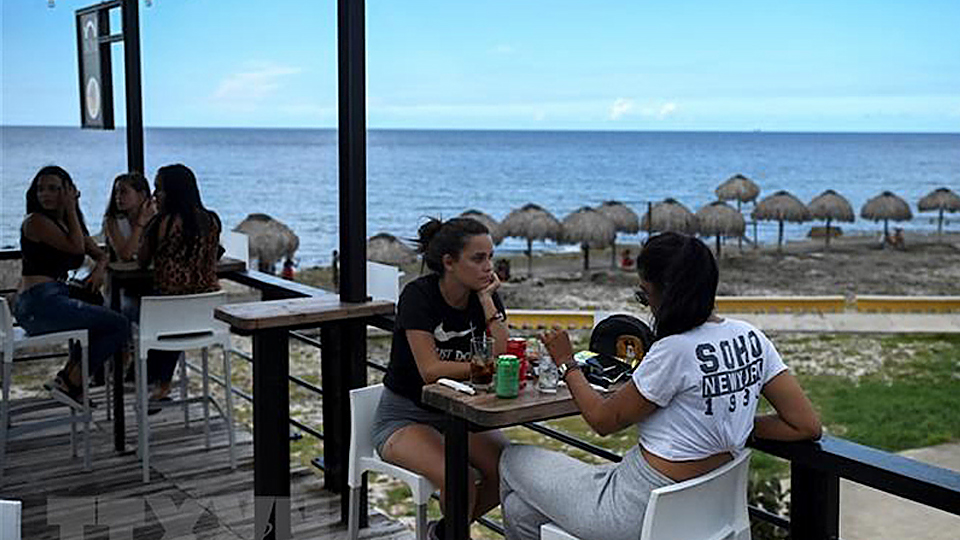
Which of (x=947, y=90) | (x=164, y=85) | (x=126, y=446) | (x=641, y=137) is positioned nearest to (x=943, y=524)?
(x=126, y=446)

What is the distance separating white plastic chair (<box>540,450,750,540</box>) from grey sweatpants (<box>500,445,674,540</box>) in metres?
0.07

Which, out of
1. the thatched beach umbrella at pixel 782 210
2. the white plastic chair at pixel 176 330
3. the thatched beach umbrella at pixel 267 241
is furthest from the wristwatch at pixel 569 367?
the thatched beach umbrella at pixel 782 210

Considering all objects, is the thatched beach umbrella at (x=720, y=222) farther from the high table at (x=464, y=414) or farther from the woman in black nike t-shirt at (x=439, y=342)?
the high table at (x=464, y=414)

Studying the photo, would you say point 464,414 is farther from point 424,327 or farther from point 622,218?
point 622,218

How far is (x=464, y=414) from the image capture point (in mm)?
2469

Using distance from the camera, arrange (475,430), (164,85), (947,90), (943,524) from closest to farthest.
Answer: (475,430)
(943,524)
(164,85)
(947,90)

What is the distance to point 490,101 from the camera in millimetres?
47438

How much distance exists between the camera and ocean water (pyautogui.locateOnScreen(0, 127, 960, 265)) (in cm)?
3866

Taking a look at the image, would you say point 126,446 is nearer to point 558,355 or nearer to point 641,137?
point 558,355

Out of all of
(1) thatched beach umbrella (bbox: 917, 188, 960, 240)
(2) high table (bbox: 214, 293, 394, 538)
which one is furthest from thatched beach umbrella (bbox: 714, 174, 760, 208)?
(2) high table (bbox: 214, 293, 394, 538)

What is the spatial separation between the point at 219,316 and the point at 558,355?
162 cm

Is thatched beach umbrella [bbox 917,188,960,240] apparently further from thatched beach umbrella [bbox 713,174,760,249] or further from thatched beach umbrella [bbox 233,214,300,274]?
thatched beach umbrella [bbox 233,214,300,274]

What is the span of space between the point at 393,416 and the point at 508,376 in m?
0.64

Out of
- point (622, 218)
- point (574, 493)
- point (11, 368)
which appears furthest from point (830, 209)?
point (574, 493)
